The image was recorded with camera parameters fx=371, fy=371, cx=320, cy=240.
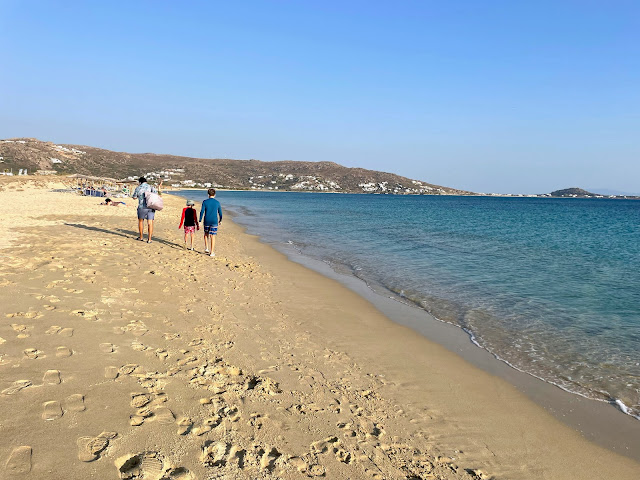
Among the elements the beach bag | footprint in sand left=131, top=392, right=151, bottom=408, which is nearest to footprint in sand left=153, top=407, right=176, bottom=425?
footprint in sand left=131, top=392, right=151, bottom=408

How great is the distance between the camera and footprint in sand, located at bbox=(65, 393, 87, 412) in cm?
317

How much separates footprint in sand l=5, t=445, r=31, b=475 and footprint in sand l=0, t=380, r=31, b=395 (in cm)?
88

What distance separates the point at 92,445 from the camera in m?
2.77

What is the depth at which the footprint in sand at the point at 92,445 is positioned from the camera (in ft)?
8.69

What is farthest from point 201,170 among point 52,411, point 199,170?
point 52,411

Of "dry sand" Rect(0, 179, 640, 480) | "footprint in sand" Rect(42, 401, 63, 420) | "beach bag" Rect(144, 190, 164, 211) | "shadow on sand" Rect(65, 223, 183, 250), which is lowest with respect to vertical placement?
"shadow on sand" Rect(65, 223, 183, 250)

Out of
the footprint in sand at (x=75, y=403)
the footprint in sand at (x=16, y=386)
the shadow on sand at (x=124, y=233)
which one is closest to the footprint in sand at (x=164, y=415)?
the footprint in sand at (x=75, y=403)

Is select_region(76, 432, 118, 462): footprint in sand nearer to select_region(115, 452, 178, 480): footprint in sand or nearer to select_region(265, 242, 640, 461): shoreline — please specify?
select_region(115, 452, 178, 480): footprint in sand

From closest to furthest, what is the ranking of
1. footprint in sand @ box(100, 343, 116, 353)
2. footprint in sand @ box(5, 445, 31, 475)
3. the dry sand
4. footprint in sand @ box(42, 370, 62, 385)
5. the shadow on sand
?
footprint in sand @ box(5, 445, 31, 475) → the dry sand → footprint in sand @ box(42, 370, 62, 385) → footprint in sand @ box(100, 343, 116, 353) → the shadow on sand

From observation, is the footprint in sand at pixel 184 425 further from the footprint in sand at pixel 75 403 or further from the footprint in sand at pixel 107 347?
the footprint in sand at pixel 107 347

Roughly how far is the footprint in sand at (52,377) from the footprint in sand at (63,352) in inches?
14.9

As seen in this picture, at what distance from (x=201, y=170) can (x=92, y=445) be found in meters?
156

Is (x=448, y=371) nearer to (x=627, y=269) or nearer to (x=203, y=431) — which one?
(x=203, y=431)

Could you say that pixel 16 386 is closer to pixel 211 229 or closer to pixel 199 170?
pixel 211 229
